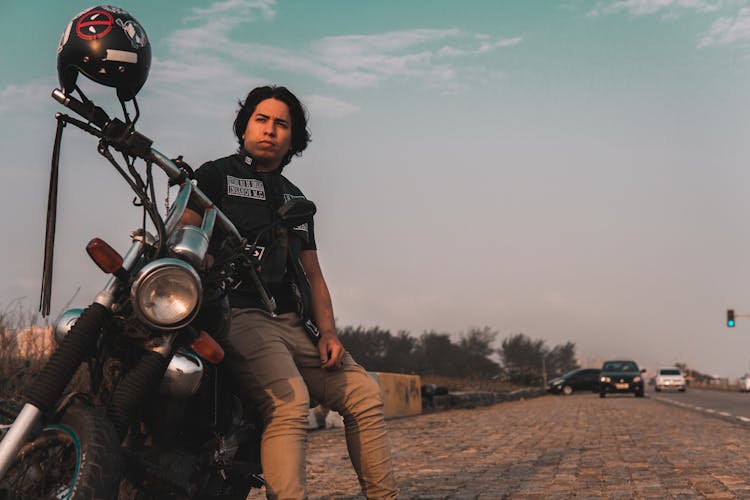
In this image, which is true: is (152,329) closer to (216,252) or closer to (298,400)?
(216,252)

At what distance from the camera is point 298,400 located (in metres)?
3.08

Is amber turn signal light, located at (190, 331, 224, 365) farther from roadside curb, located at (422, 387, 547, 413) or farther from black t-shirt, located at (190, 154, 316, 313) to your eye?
roadside curb, located at (422, 387, 547, 413)

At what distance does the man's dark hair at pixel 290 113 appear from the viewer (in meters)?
3.67

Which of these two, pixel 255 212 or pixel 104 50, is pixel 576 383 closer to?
pixel 255 212

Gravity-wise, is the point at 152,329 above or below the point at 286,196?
below

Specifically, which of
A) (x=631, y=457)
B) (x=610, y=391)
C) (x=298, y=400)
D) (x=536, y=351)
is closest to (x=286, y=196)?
(x=298, y=400)

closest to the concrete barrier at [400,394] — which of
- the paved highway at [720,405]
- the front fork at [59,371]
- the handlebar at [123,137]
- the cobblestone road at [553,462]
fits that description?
the cobblestone road at [553,462]

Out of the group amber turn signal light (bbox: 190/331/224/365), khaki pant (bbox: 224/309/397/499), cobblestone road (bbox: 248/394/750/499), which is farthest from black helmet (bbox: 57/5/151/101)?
cobblestone road (bbox: 248/394/750/499)

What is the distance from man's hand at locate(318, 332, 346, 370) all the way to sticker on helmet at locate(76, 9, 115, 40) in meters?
1.42

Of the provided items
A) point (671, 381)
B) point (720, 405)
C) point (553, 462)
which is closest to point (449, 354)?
point (671, 381)

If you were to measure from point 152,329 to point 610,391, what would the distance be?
109 feet

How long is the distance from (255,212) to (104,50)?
3.00ft

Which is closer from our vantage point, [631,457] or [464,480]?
[464,480]

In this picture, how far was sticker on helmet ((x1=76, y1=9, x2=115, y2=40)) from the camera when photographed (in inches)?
103
